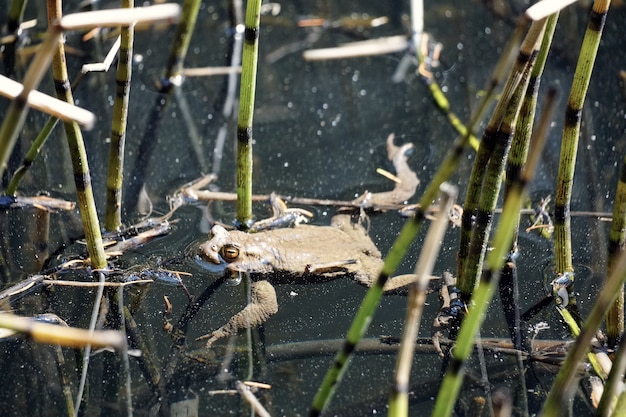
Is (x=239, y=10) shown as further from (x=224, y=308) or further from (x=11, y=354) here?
(x=11, y=354)

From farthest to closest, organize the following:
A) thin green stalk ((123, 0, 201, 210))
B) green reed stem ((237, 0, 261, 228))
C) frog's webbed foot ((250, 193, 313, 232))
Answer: thin green stalk ((123, 0, 201, 210)), frog's webbed foot ((250, 193, 313, 232)), green reed stem ((237, 0, 261, 228))

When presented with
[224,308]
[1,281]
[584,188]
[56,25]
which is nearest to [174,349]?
[224,308]

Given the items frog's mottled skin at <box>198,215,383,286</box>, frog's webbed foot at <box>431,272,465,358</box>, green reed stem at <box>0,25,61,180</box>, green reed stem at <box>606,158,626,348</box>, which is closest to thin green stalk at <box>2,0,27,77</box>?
frog's mottled skin at <box>198,215,383,286</box>

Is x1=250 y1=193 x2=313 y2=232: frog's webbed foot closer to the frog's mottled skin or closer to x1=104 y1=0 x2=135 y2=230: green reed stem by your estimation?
the frog's mottled skin

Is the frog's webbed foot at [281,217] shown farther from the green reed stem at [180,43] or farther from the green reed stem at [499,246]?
the green reed stem at [499,246]

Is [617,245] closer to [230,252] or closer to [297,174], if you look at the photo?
[230,252]

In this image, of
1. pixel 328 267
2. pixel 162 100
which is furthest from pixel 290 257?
pixel 162 100

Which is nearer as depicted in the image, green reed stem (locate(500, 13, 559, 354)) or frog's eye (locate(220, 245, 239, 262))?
green reed stem (locate(500, 13, 559, 354))
